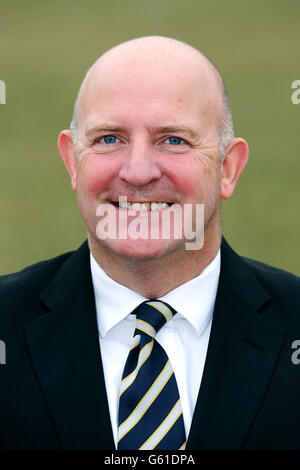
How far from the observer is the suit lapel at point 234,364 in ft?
10.8

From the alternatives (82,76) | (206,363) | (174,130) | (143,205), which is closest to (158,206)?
(143,205)

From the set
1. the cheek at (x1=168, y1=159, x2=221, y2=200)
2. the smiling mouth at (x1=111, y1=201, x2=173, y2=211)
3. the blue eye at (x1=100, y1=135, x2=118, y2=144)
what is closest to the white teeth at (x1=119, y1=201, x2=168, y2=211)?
the smiling mouth at (x1=111, y1=201, x2=173, y2=211)

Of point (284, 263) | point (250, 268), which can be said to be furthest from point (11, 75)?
point (250, 268)

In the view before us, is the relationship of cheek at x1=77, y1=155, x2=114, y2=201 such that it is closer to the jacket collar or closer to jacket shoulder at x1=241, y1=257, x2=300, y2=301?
the jacket collar

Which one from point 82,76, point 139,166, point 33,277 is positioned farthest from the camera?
point 82,76

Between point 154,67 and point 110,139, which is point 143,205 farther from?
point 154,67

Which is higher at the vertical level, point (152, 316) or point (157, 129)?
point (157, 129)

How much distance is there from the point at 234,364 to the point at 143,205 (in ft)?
2.46

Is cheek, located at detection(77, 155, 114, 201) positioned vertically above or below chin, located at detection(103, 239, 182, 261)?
above

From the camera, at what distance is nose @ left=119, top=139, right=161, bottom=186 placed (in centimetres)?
331

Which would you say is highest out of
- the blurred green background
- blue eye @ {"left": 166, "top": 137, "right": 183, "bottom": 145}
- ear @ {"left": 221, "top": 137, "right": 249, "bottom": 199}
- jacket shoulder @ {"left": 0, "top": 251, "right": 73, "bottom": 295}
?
blue eye @ {"left": 166, "top": 137, "right": 183, "bottom": 145}

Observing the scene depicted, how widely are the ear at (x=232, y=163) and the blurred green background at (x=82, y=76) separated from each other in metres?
7.56

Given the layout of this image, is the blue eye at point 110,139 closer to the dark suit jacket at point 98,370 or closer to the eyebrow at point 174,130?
the eyebrow at point 174,130

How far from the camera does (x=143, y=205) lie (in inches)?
136
